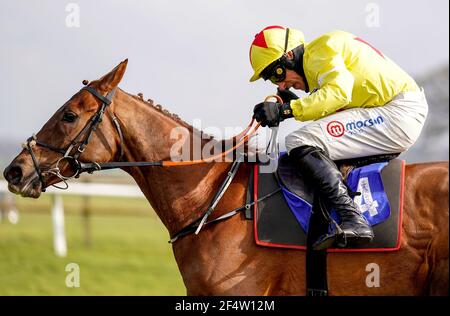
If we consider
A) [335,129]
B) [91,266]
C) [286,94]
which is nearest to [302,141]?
[335,129]

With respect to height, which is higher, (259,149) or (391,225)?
(259,149)

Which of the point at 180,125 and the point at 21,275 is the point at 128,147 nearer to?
the point at 180,125

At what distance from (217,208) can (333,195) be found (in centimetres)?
81

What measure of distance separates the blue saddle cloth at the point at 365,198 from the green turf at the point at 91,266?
4479 millimetres

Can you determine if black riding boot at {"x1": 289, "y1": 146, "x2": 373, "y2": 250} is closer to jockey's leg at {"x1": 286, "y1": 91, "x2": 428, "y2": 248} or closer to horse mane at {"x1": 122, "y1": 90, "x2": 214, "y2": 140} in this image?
jockey's leg at {"x1": 286, "y1": 91, "x2": 428, "y2": 248}

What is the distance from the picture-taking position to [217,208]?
173 inches

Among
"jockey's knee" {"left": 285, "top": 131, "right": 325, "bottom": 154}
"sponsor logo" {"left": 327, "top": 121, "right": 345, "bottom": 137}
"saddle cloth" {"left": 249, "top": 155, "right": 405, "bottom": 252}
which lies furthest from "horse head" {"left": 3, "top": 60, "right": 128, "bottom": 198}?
"sponsor logo" {"left": 327, "top": 121, "right": 345, "bottom": 137}

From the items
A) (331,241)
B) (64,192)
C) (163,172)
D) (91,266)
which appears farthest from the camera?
(64,192)

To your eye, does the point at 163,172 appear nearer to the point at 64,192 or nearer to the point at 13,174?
the point at 13,174

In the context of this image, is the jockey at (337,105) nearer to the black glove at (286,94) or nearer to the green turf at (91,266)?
the black glove at (286,94)

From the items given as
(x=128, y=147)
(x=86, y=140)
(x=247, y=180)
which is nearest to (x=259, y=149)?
(x=247, y=180)

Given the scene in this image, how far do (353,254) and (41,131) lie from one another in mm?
2256

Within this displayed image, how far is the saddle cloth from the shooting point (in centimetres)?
407

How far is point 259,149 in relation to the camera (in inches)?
182
